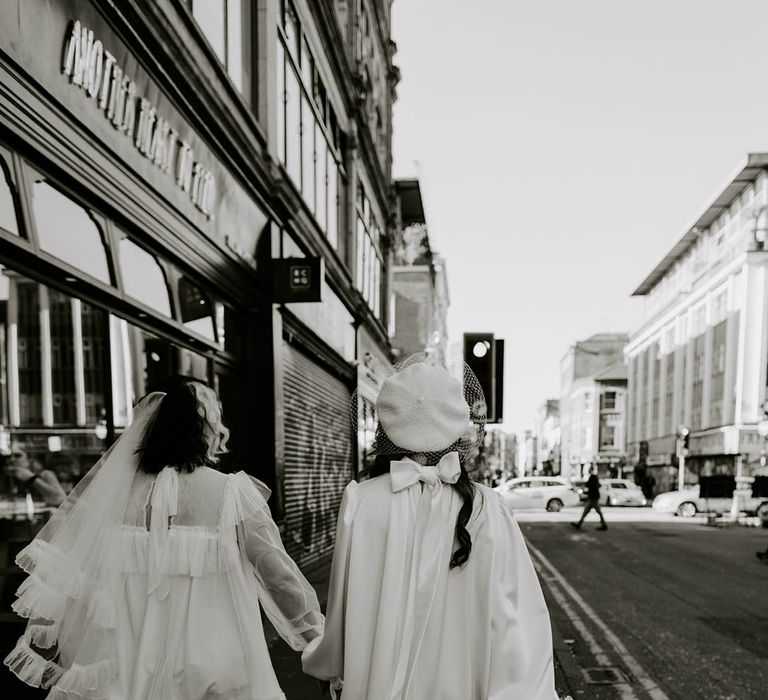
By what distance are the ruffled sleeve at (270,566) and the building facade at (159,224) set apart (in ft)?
7.34

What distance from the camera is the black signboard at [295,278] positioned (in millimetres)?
8391

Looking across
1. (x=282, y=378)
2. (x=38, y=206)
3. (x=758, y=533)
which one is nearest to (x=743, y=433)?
(x=758, y=533)

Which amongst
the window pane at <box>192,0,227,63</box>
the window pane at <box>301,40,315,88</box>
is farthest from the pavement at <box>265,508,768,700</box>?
the window pane at <box>301,40,315,88</box>

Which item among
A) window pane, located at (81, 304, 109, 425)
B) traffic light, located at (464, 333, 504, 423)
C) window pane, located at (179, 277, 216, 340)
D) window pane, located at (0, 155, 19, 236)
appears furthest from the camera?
traffic light, located at (464, 333, 504, 423)

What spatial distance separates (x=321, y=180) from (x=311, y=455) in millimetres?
5500

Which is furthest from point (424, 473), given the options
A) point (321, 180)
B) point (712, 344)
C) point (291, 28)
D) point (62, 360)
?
point (712, 344)

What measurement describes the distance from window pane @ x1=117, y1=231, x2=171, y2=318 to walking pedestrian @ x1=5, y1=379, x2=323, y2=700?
2.86m

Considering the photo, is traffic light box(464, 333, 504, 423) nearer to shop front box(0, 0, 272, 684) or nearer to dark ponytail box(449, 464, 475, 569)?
shop front box(0, 0, 272, 684)

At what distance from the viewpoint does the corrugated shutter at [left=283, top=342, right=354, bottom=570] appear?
965 cm

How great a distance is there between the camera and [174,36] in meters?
5.61

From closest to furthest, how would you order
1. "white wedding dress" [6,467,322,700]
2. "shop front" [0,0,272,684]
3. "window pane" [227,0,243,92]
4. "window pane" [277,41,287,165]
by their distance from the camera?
1. "white wedding dress" [6,467,322,700]
2. "shop front" [0,0,272,684]
3. "window pane" [227,0,243,92]
4. "window pane" [277,41,287,165]

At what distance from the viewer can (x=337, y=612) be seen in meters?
2.19

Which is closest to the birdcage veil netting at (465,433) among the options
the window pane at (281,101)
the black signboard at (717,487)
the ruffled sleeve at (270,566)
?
the ruffled sleeve at (270,566)

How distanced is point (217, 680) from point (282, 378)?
257 inches
